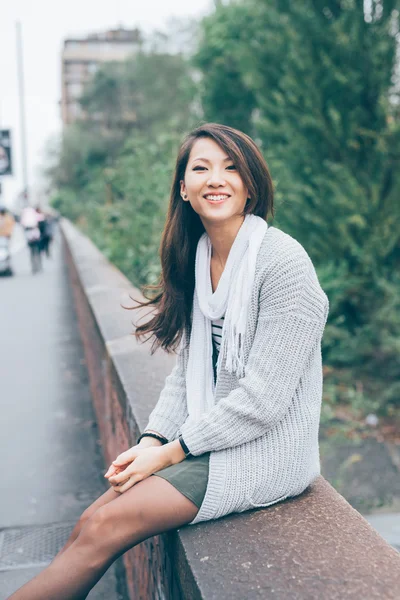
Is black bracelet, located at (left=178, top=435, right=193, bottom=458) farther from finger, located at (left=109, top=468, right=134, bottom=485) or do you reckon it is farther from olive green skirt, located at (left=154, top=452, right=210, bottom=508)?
finger, located at (left=109, top=468, right=134, bottom=485)

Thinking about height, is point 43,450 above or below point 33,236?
above

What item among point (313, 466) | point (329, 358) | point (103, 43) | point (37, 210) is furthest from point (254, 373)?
point (103, 43)

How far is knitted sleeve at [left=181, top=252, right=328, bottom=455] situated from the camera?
77.4 inches

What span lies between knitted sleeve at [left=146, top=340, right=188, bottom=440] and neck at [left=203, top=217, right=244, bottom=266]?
0.39 metres

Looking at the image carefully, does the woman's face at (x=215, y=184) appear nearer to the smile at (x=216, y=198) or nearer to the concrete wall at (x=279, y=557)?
the smile at (x=216, y=198)

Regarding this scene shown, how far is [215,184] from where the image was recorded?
222cm

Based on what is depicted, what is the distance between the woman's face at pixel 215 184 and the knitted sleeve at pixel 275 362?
0.35m

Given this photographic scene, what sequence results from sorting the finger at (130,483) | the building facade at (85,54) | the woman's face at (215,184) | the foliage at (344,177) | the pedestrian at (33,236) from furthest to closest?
the building facade at (85,54)
the pedestrian at (33,236)
the foliage at (344,177)
the woman's face at (215,184)
the finger at (130,483)

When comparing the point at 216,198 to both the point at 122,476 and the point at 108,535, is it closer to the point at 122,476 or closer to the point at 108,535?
the point at 122,476

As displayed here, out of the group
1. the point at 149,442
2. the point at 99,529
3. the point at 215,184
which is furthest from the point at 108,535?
the point at 215,184

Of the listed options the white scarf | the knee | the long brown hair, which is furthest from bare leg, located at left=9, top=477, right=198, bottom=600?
the long brown hair

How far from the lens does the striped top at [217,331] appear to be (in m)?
2.28

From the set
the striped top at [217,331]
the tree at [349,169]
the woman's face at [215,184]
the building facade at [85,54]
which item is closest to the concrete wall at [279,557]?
the striped top at [217,331]

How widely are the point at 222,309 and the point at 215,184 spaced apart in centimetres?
42
